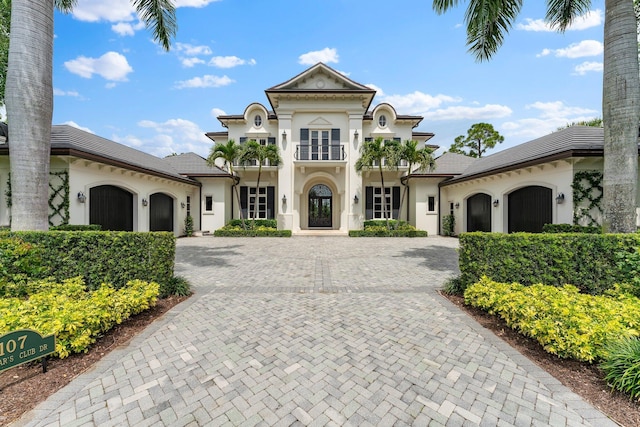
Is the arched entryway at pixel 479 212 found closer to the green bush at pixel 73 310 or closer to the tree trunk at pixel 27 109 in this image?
the green bush at pixel 73 310

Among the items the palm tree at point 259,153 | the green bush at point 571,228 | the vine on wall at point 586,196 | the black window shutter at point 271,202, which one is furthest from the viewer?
the black window shutter at point 271,202

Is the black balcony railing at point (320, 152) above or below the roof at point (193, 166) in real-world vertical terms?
above

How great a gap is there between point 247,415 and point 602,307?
491 centimetres

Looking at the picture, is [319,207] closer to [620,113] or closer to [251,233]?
[251,233]

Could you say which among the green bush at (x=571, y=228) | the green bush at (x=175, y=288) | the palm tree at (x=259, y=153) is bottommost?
the green bush at (x=175, y=288)

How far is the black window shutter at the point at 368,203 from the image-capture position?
19703 millimetres

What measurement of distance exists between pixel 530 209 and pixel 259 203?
53.3 ft

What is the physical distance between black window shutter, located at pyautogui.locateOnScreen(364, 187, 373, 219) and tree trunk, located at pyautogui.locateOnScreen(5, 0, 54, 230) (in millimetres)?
17031

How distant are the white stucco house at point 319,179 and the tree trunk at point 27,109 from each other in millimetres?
5164

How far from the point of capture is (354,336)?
12.4ft

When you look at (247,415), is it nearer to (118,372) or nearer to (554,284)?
(118,372)

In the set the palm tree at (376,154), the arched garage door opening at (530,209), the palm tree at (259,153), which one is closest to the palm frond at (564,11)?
the arched garage door opening at (530,209)

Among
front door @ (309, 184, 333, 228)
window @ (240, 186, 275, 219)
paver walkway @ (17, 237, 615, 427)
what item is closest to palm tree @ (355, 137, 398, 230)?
front door @ (309, 184, 333, 228)

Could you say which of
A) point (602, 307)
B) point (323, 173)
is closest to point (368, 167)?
point (323, 173)
